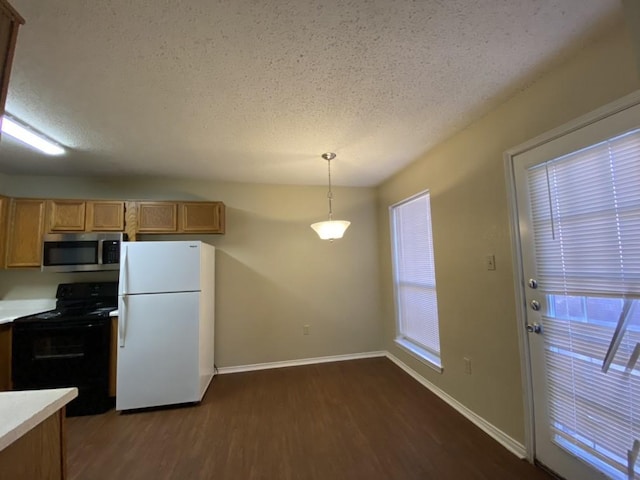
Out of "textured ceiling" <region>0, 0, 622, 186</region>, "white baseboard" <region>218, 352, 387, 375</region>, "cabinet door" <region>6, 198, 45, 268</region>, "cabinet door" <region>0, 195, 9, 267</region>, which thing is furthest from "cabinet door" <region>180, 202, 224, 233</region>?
"white baseboard" <region>218, 352, 387, 375</region>

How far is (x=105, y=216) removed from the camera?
3.06 metres

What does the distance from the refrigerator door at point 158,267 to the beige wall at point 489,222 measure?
2551 mm

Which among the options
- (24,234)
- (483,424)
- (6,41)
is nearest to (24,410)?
(6,41)

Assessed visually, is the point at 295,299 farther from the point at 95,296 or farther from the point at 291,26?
the point at 291,26

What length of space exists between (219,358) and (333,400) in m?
1.62

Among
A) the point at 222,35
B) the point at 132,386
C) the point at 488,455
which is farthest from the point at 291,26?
the point at 132,386

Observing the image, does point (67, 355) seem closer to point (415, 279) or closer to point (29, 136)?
point (29, 136)

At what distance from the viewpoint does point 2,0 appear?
0.89 meters

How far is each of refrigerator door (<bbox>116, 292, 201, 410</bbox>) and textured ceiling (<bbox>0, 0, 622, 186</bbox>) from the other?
155cm

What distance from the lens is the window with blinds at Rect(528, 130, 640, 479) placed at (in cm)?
133

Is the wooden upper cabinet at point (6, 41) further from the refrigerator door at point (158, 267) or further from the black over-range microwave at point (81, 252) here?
the black over-range microwave at point (81, 252)

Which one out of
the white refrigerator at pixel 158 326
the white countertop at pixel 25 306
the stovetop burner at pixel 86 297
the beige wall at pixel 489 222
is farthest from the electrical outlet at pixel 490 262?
the white countertop at pixel 25 306

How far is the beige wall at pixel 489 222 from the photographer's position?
1.48m

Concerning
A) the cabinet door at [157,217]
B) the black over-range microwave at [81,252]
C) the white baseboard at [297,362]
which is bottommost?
the white baseboard at [297,362]
